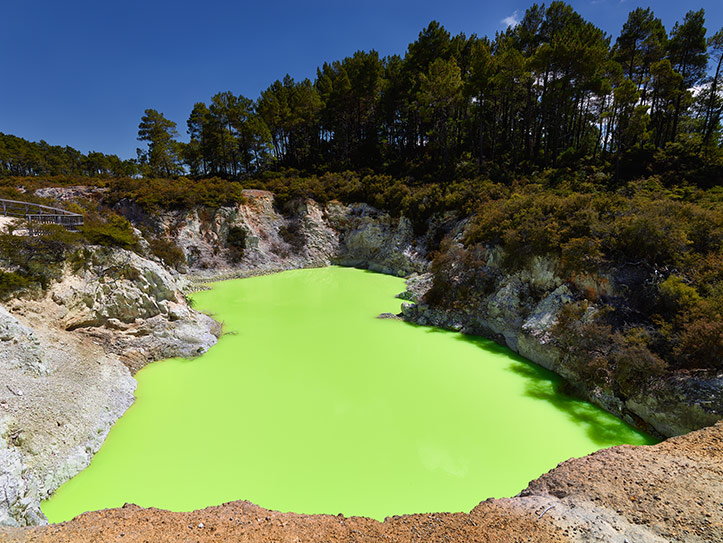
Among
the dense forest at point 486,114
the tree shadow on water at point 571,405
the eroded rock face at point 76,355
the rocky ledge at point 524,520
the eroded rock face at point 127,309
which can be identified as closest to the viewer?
the rocky ledge at point 524,520

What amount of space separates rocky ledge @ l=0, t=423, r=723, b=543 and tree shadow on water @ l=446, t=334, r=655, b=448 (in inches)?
96.2

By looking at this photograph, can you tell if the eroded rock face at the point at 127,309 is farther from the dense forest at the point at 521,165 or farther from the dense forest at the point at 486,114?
the dense forest at the point at 486,114

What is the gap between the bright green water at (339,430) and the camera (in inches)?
231

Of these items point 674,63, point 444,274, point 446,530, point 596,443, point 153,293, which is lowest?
point 596,443

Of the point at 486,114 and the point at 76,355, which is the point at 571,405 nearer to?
the point at 76,355

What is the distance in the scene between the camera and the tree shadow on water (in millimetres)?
7590

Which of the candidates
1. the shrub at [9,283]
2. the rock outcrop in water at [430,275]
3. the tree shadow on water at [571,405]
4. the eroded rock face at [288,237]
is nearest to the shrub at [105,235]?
the shrub at [9,283]

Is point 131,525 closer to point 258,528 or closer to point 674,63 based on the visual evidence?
point 258,528

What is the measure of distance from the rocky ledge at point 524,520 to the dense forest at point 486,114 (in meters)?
22.5

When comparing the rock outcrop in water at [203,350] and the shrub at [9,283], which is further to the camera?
the shrub at [9,283]

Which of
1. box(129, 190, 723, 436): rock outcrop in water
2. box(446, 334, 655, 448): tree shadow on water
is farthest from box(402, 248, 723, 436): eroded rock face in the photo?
box(446, 334, 655, 448): tree shadow on water

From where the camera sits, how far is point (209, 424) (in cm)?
770

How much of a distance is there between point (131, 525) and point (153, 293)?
956 centimetres

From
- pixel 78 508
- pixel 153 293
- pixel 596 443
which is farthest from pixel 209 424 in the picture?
pixel 596 443
